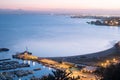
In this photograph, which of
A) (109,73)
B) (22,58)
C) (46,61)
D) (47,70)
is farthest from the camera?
(22,58)

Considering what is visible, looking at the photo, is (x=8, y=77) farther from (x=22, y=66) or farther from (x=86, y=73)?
(x=86, y=73)

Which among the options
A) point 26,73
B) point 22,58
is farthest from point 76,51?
point 26,73

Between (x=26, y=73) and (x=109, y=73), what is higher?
(x=109, y=73)

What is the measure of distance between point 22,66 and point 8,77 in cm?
331

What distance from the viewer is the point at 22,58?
21.8 metres

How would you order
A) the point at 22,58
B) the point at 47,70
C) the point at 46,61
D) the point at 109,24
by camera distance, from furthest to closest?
1. the point at 109,24
2. the point at 22,58
3. the point at 46,61
4. the point at 47,70

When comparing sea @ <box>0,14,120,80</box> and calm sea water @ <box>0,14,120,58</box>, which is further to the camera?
calm sea water @ <box>0,14,120,58</box>

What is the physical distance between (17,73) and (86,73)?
167 inches

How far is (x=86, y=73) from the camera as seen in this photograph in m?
15.3

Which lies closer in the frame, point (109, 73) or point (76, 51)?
point (109, 73)

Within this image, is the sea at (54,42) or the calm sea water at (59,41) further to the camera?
the calm sea water at (59,41)

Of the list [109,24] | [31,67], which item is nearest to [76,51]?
[31,67]

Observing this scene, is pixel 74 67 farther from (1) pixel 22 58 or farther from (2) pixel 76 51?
(2) pixel 76 51

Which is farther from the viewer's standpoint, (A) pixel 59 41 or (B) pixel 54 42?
(A) pixel 59 41
